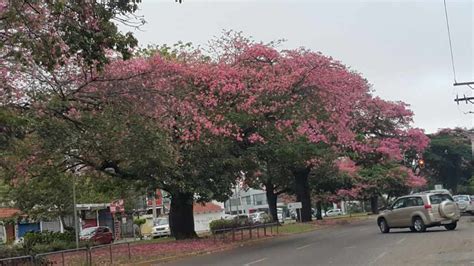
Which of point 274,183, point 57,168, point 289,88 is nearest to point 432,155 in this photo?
point 274,183

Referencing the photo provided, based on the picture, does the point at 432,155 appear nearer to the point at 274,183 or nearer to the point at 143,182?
the point at 274,183

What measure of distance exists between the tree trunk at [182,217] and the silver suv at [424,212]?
396 inches

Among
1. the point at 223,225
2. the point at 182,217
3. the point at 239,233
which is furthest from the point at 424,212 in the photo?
the point at 182,217

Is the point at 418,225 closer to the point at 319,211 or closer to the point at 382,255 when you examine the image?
the point at 382,255

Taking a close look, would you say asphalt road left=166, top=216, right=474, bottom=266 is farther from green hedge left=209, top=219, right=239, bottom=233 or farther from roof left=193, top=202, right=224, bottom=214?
roof left=193, top=202, right=224, bottom=214

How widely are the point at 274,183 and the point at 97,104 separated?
1305 inches

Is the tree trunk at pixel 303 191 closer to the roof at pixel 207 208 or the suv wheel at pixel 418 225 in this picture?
the suv wheel at pixel 418 225

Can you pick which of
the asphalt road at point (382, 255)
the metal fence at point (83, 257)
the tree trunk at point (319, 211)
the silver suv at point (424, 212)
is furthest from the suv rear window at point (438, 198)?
the tree trunk at point (319, 211)

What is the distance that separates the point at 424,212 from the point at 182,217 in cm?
1237

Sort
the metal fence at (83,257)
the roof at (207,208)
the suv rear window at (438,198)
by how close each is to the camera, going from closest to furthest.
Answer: the metal fence at (83,257) → the suv rear window at (438,198) → the roof at (207,208)

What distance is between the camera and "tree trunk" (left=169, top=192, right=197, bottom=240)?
30.1m

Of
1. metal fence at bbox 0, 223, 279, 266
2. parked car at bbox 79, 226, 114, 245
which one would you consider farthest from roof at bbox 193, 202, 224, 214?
metal fence at bbox 0, 223, 279, 266

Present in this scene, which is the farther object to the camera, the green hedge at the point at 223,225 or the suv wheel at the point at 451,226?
the green hedge at the point at 223,225

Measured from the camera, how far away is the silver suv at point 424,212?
79.4ft
